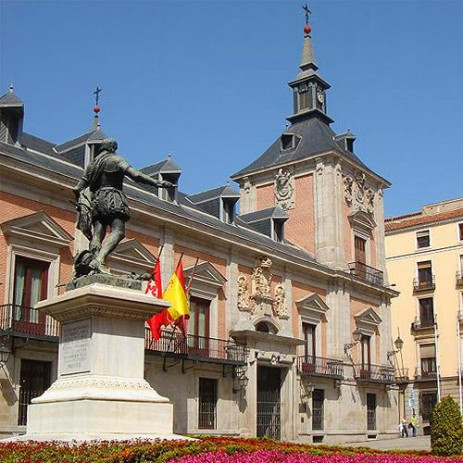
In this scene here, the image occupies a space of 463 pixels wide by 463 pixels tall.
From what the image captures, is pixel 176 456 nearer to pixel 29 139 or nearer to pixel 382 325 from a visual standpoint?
pixel 29 139

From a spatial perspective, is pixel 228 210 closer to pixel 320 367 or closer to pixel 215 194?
pixel 215 194

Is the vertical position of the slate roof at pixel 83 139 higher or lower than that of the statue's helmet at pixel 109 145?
higher

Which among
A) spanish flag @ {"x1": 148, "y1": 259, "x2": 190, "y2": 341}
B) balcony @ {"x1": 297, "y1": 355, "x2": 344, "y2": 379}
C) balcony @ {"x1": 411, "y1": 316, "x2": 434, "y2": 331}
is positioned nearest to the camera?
spanish flag @ {"x1": 148, "y1": 259, "x2": 190, "y2": 341}

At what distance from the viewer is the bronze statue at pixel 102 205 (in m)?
11.5

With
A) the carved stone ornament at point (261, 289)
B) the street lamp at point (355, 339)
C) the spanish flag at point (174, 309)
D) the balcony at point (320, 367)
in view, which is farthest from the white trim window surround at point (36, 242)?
the street lamp at point (355, 339)

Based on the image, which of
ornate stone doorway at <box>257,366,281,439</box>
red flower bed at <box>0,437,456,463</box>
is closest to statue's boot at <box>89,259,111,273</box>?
red flower bed at <box>0,437,456,463</box>

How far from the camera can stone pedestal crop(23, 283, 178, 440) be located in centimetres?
1029

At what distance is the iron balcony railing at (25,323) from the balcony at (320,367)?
39.3ft

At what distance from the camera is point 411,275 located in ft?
164

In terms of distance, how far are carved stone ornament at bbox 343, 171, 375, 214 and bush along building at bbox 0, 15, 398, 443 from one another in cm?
10

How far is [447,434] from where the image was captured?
18312mm

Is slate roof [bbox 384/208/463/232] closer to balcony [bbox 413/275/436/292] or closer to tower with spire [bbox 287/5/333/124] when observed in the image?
balcony [bbox 413/275/436/292]

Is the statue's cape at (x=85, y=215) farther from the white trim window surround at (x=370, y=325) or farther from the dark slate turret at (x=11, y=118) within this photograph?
the white trim window surround at (x=370, y=325)

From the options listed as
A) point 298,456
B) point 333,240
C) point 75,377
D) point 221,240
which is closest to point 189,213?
point 221,240
